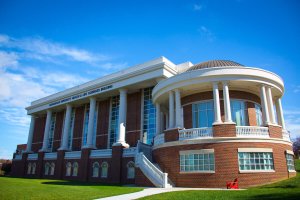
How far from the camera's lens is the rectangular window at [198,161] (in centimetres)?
1981

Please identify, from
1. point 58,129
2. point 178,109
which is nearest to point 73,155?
point 58,129

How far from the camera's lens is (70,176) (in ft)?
121

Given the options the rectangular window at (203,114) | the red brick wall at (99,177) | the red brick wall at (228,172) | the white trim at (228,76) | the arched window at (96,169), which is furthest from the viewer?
the arched window at (96,169)

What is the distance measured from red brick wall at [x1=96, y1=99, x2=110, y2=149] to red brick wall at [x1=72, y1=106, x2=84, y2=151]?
4539 mm

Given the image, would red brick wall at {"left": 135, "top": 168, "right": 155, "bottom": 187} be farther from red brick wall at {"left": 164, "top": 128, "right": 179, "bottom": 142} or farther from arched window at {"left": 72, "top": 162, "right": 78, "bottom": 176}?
arched window at {"left": 72, "top": 162, "right": 78, "bottom": 176}

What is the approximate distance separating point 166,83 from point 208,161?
27.0ft

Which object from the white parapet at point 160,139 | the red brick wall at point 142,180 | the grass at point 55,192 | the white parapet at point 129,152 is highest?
the white parapet at point 160,139

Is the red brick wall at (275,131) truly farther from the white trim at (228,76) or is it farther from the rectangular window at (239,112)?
the white trim at (228,76)

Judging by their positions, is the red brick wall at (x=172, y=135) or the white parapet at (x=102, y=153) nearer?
the red brick wall at (x=172, y=135)

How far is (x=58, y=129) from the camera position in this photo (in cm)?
4766

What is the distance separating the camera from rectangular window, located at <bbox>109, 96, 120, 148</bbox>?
37250mm

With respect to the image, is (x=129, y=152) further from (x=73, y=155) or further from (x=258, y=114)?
(x=258, y=114)

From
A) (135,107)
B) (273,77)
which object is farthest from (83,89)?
(273,77)

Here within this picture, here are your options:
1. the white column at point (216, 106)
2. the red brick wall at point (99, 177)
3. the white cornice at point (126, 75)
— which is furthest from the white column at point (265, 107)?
the red brick wall at point (99, 177)
